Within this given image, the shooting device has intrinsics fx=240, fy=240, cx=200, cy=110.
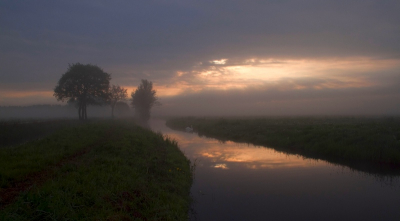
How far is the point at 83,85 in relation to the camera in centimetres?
3588

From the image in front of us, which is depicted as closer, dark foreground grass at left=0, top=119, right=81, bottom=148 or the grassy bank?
the grassy bank

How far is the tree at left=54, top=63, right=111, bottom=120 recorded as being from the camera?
34812mm

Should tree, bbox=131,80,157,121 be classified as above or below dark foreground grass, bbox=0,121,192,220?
above

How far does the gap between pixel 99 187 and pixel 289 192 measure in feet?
24.1

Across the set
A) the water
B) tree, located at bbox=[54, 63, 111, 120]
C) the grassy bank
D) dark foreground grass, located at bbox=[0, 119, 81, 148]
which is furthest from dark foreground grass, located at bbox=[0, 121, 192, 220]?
tree, located at bbox=[54, 63, 111, 120]

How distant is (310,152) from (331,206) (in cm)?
1035

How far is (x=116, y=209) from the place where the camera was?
6.16 metres

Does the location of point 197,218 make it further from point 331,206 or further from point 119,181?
point 331,206

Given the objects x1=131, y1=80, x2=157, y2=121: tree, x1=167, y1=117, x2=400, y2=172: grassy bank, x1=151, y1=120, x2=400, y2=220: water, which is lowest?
x1=151, y1=120, x2=400, y2=220: water

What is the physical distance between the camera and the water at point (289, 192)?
796 cm

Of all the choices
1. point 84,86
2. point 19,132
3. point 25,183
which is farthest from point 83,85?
point 25,183

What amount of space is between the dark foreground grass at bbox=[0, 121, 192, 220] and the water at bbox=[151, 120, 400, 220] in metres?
1.28

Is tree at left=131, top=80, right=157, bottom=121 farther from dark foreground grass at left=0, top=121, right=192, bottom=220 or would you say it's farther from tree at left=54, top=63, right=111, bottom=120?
dark foreground grass at left=0, top=121, right=192, bottom=220

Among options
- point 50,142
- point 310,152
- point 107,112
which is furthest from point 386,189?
point 107,112
